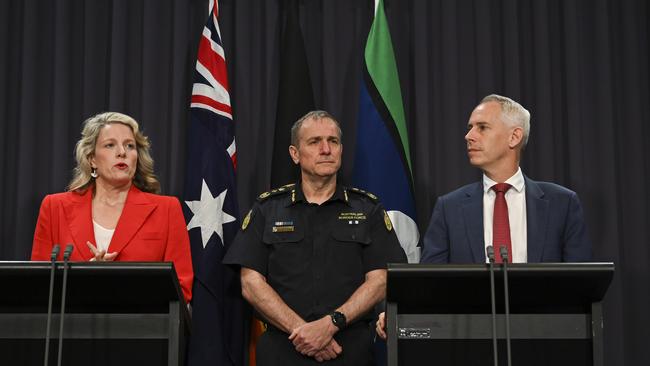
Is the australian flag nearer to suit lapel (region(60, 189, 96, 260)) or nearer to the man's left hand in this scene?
suit lapel (region(60, 189, 96, 260))

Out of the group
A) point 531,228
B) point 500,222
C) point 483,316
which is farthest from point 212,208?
point 483,316

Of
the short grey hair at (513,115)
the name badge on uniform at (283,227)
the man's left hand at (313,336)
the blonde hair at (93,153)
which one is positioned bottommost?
the man's left hand at (313,336)

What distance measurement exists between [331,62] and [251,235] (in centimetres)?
158

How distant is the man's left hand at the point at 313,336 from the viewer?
11.6ft

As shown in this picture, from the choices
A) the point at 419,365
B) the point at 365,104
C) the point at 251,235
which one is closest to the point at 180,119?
the point at 365,104

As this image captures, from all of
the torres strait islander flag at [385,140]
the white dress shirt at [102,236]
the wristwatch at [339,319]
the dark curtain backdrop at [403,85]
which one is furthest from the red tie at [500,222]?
the white dress shirt at [102,236]

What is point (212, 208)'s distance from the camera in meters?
4.55

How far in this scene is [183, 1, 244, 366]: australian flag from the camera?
14.5ft

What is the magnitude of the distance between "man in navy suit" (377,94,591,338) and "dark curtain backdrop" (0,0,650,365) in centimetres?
113

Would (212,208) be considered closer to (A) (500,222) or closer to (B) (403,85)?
(B) (403,85)

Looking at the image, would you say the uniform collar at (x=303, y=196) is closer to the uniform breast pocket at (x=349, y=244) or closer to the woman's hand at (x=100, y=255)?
the uniform breast pocket at (x=349, y=244)

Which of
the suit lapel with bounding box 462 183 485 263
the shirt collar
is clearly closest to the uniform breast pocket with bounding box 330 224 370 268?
the suit lapel with bounding box 462 183 485 263

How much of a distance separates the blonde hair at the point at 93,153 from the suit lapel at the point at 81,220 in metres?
0.06

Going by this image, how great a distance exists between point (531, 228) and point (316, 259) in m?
0.92
